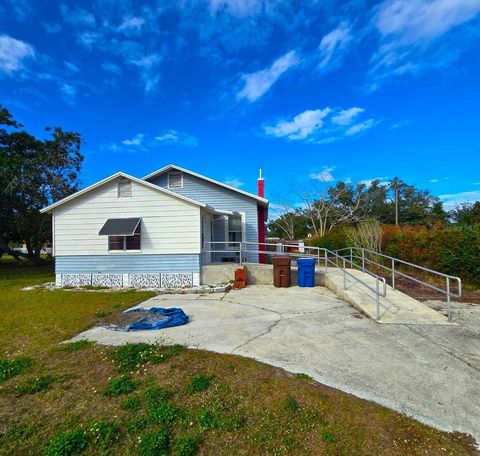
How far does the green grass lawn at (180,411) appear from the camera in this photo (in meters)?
2.67

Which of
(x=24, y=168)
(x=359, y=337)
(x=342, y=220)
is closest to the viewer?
(x=359, y=337)

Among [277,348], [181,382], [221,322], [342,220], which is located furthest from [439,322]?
[342,220]

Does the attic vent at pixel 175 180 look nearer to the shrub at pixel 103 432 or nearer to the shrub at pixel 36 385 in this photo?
the shrub at pixel 36 385

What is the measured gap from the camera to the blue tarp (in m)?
6.12

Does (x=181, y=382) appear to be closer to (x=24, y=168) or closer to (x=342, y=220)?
(x=24, y=168)

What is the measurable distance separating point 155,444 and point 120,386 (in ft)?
4.10

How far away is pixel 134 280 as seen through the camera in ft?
39.5

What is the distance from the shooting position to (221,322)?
258 inches

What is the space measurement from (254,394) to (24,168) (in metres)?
21.7

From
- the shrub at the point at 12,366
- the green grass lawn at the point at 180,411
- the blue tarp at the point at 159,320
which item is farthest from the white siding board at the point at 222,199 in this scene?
the shrub at the point at 12,366

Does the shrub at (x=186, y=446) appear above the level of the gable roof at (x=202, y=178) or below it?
below

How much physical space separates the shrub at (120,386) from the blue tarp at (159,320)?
2279 mm

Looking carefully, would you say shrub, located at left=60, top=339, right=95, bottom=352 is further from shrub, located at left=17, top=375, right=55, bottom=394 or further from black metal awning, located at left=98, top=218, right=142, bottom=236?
black metal awning, located at left=98, top=218, right=142, bottom=236

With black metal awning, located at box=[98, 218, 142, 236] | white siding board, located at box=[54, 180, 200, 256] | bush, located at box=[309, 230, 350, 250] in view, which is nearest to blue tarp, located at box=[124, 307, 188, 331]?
white siding board, located at box=[54, 180, 200, 256]
